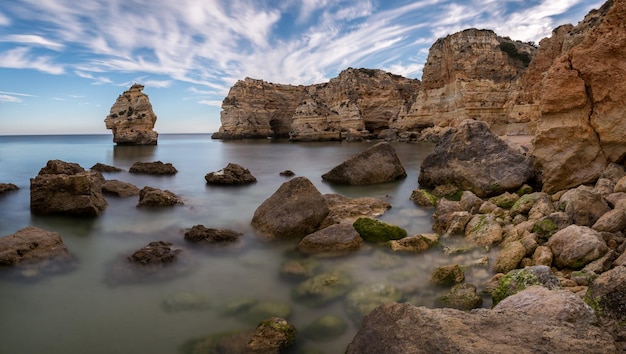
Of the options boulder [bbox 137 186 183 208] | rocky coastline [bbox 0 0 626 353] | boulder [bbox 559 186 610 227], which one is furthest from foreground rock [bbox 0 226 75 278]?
boulder [bbox 559 186 610 227]

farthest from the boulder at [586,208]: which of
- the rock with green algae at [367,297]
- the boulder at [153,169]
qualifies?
the boulder at [153,169]

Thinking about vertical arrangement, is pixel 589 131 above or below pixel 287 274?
above

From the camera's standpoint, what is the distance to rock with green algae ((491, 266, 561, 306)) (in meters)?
4.36

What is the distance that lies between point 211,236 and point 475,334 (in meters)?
6.56

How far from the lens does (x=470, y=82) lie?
138 ft

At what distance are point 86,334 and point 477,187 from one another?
1074 centimetres

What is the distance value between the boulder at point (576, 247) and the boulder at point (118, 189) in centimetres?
1362

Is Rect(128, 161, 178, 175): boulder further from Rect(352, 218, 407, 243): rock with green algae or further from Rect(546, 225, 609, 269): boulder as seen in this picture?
Rect(546, 225, 609, 269): boulder

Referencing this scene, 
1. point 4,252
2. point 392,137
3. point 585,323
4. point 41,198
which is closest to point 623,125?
point 585,323

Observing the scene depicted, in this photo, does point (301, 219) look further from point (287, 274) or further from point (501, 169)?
point (501, 169)

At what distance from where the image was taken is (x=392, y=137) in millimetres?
54531

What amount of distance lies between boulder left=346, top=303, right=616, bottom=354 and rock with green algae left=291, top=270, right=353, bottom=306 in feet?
6.60

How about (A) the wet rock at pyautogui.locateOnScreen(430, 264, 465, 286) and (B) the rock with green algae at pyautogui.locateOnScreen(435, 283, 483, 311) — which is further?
(A) the wet rock at pyautogui.locateOnScreen(430, 264, 465, 286)

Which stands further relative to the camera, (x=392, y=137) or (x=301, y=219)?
(x=392, y=137)
